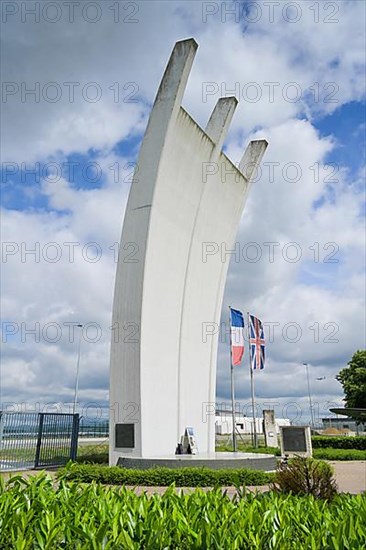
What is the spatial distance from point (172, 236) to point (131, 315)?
3.23 metres

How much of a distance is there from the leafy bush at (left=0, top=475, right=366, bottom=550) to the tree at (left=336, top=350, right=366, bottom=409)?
110ft

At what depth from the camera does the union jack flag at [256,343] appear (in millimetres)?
24031

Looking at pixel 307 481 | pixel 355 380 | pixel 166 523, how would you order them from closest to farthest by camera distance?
1. pixel 166 523
2. pixel 307 481
3. pixel 355 380

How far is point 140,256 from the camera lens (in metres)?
15.6

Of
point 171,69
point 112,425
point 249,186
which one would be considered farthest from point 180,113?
point 112,425

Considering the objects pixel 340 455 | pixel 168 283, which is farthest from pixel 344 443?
pixel 168 283

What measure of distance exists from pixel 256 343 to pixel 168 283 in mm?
8904

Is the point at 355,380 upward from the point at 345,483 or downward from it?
upward

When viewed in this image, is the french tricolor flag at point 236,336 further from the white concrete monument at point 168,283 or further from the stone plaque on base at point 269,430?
the stone plaque on base at point 269,430

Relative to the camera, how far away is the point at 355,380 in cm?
3716

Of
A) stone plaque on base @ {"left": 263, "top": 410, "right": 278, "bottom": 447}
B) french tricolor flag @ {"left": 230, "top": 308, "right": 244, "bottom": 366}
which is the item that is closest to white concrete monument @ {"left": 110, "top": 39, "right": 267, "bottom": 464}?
french tricolor flag @ {"left": 230, "top": 308, "right": 244, "bottom": 366}

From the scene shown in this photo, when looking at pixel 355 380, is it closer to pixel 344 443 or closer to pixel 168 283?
pixel 344 443

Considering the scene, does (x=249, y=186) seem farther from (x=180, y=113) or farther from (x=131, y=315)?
(x=131, y=315)

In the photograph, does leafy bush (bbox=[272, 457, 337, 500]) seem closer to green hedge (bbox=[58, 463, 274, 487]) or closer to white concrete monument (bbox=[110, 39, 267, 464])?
green hedge (bbox=[58, 463, 274, 487])
